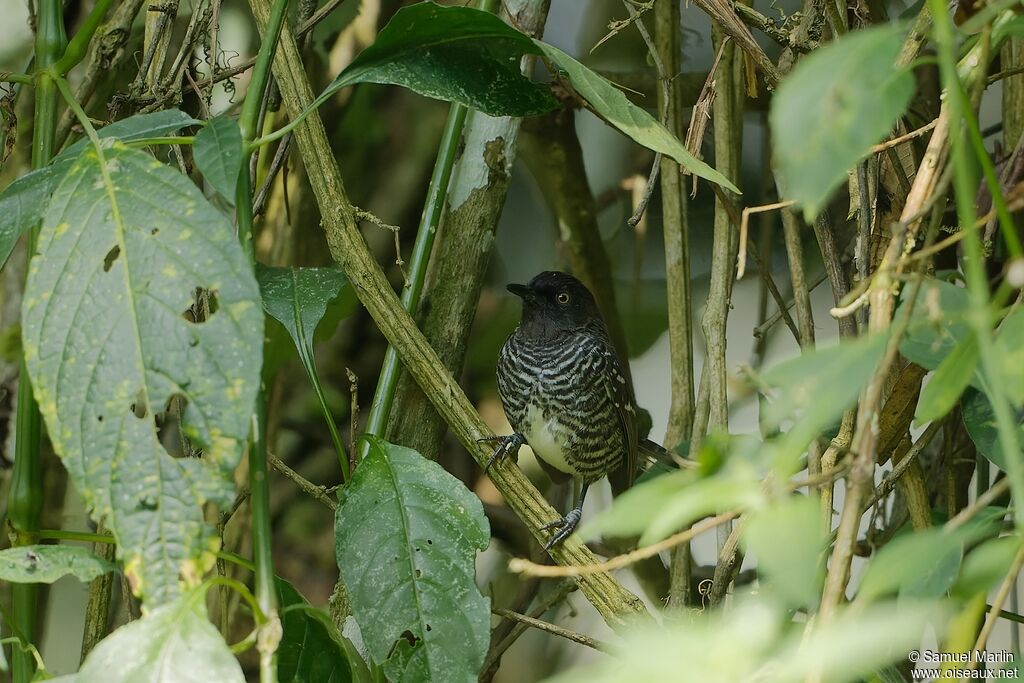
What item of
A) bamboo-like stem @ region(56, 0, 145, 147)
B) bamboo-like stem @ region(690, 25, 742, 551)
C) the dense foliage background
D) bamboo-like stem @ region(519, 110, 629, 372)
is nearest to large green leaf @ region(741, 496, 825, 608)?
the dense foliage background

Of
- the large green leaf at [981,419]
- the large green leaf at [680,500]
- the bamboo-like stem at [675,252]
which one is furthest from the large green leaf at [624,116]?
the bamboo-like stem at [675,252]

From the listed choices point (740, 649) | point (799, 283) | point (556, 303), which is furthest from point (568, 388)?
point (740, 649)

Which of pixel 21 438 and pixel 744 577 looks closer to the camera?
pixel 21 438

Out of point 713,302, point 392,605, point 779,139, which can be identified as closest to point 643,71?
point 713,302

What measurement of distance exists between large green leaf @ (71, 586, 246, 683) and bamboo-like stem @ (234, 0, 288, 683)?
49 millimetres

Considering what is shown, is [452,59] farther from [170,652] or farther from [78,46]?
[170,652]

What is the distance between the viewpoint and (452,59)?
157 centimetres

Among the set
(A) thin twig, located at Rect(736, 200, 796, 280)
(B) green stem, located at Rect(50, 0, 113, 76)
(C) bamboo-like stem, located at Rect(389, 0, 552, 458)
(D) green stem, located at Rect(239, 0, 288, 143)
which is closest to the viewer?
(A) thin twig, located at Rect(736, 200, 796, 280)

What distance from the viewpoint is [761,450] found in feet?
2.69

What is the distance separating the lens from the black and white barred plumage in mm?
3203

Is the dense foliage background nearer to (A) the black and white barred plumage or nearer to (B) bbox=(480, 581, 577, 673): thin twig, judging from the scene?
(B) bbox=(480, 581, 577, 673): thin twig

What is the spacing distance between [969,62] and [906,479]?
2.86ft

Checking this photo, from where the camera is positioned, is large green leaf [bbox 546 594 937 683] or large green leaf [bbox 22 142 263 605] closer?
large green leaf [bbox 546 594 937 683]

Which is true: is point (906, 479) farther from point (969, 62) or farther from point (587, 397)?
point (587, 397)
